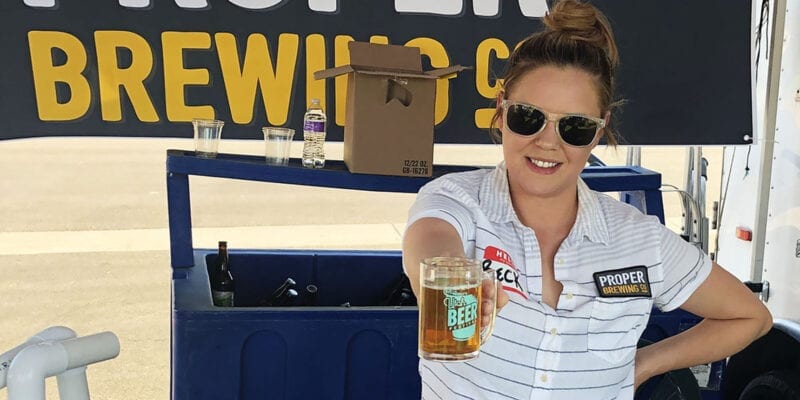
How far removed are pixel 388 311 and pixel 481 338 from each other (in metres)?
1.39

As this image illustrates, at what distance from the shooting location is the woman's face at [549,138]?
1850mm

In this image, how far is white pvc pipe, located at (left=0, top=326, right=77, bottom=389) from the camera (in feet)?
4.80

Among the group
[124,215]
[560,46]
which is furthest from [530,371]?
[124,215]

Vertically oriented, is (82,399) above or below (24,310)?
above

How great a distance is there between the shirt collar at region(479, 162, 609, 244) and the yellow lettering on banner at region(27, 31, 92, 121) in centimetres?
215

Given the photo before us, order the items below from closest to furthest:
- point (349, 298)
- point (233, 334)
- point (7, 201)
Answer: point (233, 334), point (349, 298), point (7, 201)

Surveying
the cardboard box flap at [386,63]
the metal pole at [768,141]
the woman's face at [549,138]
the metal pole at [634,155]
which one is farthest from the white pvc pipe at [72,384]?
the metal pole at [768,141]

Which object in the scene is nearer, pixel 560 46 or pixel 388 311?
pixel 560 46

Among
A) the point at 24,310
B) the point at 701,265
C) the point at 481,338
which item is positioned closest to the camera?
the point at 481,338

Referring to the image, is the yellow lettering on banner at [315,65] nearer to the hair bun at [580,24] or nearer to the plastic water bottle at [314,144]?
the plastic water bottle at [314,144]

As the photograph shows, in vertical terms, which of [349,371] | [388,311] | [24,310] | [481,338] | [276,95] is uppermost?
[276,95]

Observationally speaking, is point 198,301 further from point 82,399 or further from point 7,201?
point 7,201

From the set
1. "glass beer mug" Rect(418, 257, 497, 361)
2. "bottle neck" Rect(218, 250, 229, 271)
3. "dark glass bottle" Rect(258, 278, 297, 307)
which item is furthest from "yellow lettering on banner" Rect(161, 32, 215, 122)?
"glass beer mug" Rect(418, 257, 497, 361)

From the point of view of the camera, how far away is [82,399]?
1.62 m
